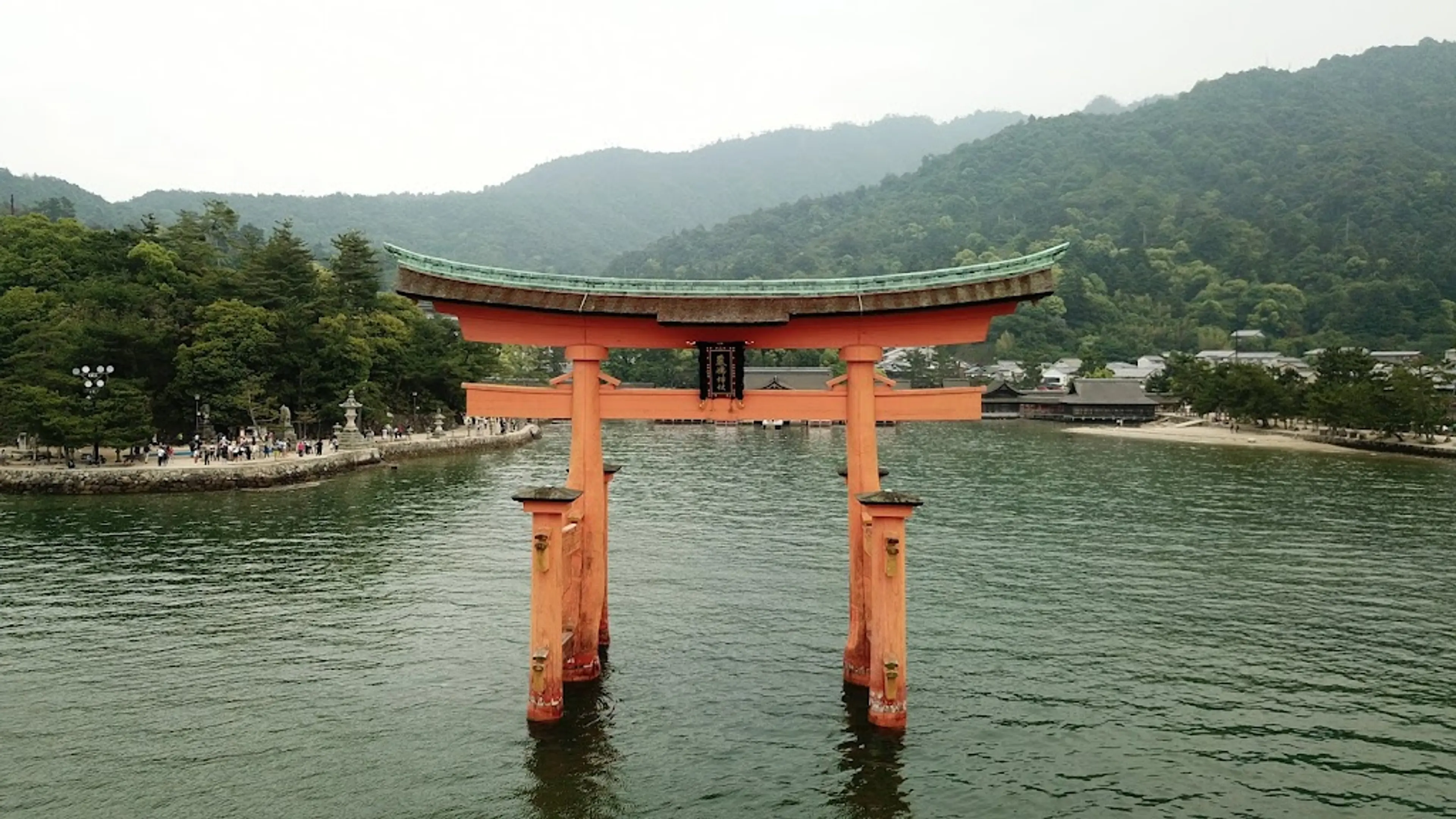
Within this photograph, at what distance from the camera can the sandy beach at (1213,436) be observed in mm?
62000

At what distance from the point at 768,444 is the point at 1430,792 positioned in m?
56.9

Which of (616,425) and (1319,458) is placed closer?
(1319,458)

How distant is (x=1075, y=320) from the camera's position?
141 m

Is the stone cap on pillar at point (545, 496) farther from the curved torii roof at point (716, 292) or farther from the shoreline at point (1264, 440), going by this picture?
the shoreline at point (1264, 440)

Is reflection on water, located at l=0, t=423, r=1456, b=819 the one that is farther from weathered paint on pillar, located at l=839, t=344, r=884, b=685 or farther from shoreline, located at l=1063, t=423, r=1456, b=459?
shoreline, located at l=1063, t=423, r=1456, b=459

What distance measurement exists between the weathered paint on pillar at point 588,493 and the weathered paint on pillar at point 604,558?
0.04m

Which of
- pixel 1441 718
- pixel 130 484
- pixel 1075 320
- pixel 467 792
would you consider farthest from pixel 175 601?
pixel 1075 320

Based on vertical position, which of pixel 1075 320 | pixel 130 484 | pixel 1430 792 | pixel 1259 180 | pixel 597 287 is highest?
pixel 1259 180

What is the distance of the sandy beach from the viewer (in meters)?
62.0

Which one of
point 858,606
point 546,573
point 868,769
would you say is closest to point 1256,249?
point 858,606

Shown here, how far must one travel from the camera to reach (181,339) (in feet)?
165

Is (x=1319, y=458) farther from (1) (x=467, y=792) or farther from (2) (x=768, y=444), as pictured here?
(1) (x=467, y=792)

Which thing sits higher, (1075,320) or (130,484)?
(1075,320)

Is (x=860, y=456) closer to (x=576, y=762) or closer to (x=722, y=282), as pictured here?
(x=722, y=282)
